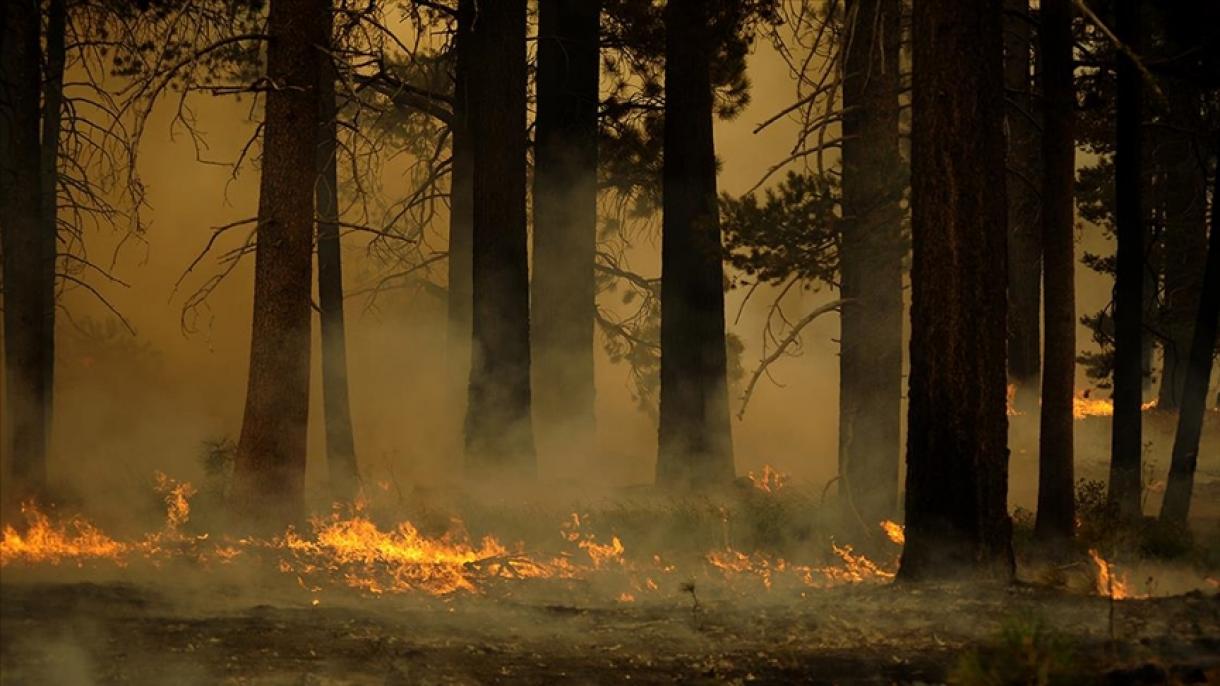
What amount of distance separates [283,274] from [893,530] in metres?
6.75

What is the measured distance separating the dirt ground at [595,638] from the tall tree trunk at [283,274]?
2409 mm

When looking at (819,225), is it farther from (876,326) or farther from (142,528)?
(142,528)

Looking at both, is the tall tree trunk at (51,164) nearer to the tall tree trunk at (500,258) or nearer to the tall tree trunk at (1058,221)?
the tall tree trunk at (500,258)

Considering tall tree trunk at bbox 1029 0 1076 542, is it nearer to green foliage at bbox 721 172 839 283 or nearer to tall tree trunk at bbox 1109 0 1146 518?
tall tree trunk at bbox 1109 0 1146 518

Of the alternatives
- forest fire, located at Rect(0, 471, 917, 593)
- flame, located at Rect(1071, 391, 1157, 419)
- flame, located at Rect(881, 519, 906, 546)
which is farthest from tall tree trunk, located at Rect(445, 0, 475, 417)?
flame, located at Rect(1071, 391, 1157, 419)

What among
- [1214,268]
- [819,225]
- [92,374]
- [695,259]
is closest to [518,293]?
[695,259]

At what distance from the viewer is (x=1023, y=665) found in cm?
699

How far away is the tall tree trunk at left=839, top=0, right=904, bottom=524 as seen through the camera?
1300 centimetres

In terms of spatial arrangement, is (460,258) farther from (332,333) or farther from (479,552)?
(479,552)

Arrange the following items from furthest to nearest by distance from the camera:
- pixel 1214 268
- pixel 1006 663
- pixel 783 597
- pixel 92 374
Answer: pixel 92 374
pixel 1214 268
pixel 783 597
pixel 1006 663

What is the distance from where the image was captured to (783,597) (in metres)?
10.1

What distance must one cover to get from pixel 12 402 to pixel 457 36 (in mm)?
7814

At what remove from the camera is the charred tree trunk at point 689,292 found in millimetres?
16203

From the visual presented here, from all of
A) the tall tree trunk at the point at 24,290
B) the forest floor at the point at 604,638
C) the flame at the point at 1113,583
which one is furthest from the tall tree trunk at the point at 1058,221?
the tall tree trunk at the point at 24,290
